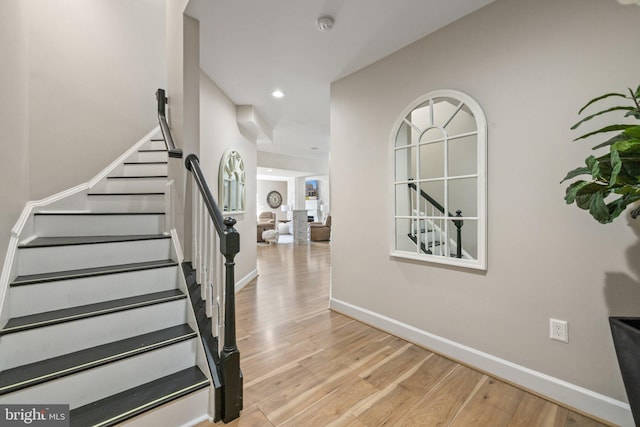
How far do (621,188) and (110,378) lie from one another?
7.98ft

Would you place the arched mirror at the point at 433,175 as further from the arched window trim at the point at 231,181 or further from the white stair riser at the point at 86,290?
the arched window trim at the point at 231,181

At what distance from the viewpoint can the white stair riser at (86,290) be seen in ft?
4.77

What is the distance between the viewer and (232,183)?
364 centimetres

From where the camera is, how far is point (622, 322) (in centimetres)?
122

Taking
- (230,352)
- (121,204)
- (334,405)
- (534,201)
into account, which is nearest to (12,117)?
(121,204)

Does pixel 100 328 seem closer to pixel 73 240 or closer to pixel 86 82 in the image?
pixel 73 240

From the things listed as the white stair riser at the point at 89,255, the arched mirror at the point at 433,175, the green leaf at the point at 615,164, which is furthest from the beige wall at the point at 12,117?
the green leaf at the point at 615,164

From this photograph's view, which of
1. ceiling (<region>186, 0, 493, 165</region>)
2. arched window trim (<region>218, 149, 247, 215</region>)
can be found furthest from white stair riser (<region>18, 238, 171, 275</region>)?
ceiling (<region>186, 0, 493, 165</region>)

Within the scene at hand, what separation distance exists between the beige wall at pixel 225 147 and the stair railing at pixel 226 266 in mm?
1272

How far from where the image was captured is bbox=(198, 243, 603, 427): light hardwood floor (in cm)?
148

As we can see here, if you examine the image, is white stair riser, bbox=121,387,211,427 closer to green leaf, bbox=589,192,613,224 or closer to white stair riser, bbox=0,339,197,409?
white stair riser, bbox=0,339,197,409

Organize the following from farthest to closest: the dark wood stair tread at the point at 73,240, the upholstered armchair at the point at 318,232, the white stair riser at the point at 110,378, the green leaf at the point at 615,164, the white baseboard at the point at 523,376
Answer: the upholstered armchair at the point at 318,232 < the dark wood stair tread at the point at 73,240 < the white baseboard at the point at 523,376 < the white stair riser at the point at 110,378 < the green leaf at the point at 615,164

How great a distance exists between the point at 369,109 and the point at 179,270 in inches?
87.2

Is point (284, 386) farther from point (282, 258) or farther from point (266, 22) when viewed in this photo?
point (282, 258)
